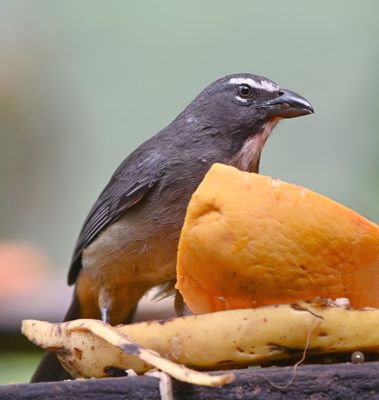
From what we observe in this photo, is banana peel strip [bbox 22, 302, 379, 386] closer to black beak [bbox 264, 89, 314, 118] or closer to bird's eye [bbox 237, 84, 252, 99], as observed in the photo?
black beak [bbox 264, 89, 314, 118]

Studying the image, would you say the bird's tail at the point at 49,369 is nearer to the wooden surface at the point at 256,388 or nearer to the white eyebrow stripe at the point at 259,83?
the white eyebrow stripe at the point at 259,83

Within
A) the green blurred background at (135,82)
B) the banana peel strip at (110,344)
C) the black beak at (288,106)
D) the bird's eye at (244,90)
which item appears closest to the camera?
the banana peel strip at (110,344)

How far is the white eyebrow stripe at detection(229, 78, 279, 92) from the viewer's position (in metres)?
4.77

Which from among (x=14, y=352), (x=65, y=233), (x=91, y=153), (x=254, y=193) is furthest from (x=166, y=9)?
(x=254, y=193)

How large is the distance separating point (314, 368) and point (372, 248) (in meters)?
0.37

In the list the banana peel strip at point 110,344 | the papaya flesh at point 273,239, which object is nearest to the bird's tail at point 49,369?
the banana peel strip at point 110,344

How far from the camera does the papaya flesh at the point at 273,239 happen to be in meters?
2.58

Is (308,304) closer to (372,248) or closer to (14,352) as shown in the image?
(372,248)

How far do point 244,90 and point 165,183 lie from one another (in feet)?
1.97

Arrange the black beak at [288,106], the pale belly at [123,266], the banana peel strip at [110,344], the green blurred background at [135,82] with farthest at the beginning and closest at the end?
1. the green blurred background at [135,82]
2. the pale belly at [123,266]
3. the black beak at [288,106]
4. the banana peel strip at [110,344]

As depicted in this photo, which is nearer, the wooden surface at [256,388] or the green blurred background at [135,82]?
the wooden surface at [256,388]

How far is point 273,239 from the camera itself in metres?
2.58

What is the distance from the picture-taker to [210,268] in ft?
8.73

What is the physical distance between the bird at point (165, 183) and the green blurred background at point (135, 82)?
2.41 meters
